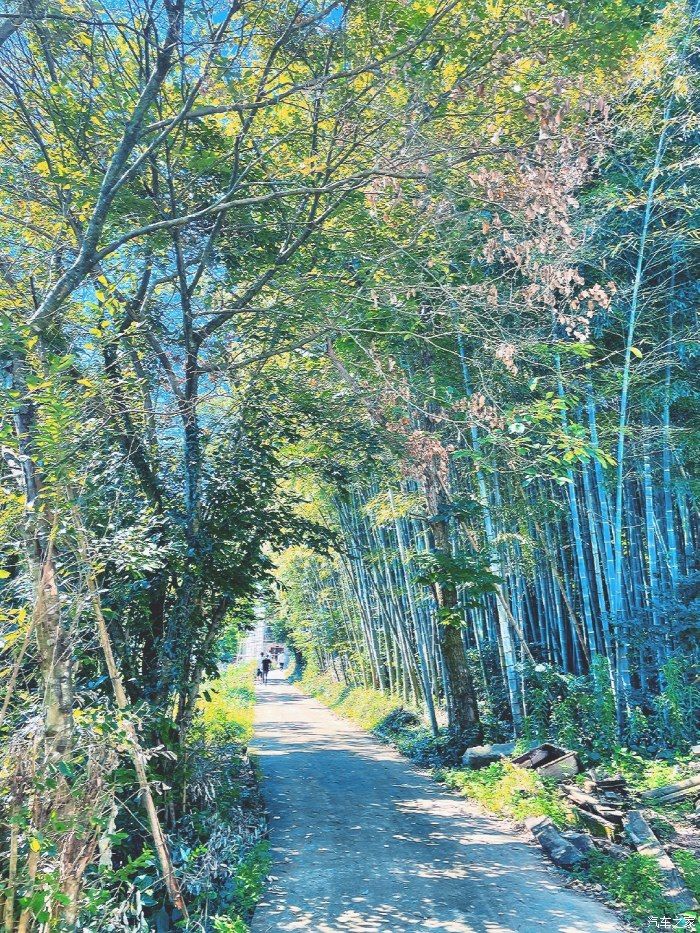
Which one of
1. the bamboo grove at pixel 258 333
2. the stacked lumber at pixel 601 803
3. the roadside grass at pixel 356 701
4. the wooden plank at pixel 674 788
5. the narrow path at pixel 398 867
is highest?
the bamboo grove at pixel 258 333

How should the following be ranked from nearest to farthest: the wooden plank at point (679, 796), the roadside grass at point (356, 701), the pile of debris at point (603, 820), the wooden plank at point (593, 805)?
1. the pile of debris at point (603, 820)
2. the wooden plank at point (593, 805)
3. the wooden plank at point (679, 796)
4. the roadside grass at point (356, 701)

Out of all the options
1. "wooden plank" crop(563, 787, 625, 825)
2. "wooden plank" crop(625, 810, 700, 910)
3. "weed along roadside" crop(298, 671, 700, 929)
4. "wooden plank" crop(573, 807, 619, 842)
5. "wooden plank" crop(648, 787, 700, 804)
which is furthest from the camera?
"wooden plank" crop(648, 787, 700, 804)

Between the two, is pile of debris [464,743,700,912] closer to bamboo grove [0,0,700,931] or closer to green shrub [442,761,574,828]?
green shrub [442,761,574,828]

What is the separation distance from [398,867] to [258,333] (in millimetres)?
3695

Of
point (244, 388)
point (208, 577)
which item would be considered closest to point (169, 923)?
point (208, 577)

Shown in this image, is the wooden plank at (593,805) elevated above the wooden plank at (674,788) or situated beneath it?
situated beneath

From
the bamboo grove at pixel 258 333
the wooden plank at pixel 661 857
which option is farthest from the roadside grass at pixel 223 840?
the wooden plank at pixel 661 857

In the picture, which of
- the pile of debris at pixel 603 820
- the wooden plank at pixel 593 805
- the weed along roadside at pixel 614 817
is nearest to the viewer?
the weed along roadside at pixel 614 817

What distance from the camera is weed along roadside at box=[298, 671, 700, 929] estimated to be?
356cm

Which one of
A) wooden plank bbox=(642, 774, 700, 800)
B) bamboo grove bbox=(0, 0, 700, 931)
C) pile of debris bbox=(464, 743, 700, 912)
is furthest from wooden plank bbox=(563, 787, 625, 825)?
bamboo grove bbox=(0, 0, 700, 931)

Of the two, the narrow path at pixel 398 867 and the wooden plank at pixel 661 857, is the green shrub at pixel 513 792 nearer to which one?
the narrow path at pixel 398 867

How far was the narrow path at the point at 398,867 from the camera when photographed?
355cm

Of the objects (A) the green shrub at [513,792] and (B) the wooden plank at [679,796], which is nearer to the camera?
(B) the wooden plank at [679,796]

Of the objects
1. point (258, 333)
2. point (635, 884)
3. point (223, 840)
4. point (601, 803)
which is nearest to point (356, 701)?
point (601, 803)
